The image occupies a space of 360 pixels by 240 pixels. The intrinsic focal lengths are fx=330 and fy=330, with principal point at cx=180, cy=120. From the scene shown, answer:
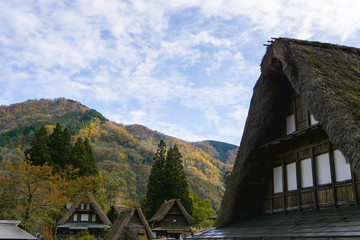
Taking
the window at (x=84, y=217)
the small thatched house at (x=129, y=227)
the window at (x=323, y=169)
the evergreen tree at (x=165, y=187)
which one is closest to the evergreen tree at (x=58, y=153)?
the window at (x=84, y=217)

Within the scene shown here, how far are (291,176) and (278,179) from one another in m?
0.66

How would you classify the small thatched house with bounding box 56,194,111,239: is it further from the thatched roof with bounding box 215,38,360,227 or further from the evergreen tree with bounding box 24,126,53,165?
the thatched roof with bounding box 215,38,360,227

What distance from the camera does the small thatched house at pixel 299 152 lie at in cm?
668

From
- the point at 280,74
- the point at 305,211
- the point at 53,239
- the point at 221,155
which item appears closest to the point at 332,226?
the point at 305,211

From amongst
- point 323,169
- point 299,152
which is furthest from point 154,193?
point 323,169

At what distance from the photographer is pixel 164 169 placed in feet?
144

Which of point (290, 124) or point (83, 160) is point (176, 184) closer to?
point (83, 160)

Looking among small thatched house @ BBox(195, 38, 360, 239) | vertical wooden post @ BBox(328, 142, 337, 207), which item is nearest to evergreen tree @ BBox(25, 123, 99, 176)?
small thatched house @ BBox(195, 38, 360, 239)

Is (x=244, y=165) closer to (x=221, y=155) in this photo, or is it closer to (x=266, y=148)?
(x=266, y=148)

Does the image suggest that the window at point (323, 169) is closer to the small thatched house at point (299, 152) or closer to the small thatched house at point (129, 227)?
the small thatched house at point (299, 152)

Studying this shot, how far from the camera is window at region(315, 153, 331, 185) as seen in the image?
8.16 m

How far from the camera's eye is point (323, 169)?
327 inches

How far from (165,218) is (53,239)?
1215 cm

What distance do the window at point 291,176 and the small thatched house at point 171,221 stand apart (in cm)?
2814
